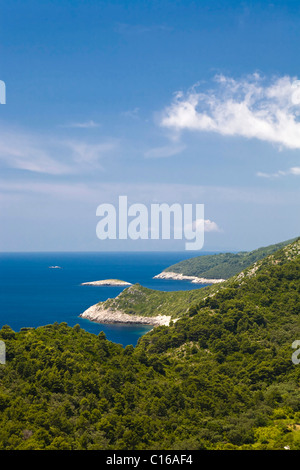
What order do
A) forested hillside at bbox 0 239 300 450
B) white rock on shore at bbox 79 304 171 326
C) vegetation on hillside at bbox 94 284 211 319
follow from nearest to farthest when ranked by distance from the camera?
forested hillside at bbox 0 239 300 450, vegetation on hillside at bbox 94 284 211 319, white rock on shore at bbox 79 304 171 326

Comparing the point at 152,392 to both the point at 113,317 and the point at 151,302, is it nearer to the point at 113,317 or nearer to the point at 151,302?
the point at 113,317

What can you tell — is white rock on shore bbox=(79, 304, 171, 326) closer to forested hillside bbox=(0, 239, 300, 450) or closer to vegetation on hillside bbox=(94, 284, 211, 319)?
vegetation on hillside bbox=(94, 284, 211, 319)

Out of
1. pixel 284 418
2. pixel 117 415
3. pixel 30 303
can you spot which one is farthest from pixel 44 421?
pixel 30 303

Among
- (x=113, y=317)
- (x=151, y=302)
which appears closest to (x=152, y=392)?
(x=113, y=317)

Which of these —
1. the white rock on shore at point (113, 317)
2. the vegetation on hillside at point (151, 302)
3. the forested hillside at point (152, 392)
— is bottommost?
the white rock on shore at point (113, 317)

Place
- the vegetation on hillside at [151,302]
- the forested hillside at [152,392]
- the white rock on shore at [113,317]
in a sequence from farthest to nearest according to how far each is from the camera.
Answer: the white rock on shore at [113,317], the vegetation on hillside at [151,302], the forested hillside at [152,392]

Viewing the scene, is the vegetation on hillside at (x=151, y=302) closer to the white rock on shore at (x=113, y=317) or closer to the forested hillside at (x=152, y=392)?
the white rock on shore at (x=113, y=317)

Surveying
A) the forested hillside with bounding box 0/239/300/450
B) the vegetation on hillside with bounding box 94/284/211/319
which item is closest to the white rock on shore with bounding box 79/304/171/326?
the vegetation on hillside with bounding box 94/284/211/319

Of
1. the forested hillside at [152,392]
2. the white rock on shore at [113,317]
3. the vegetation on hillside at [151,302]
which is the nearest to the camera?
the forested hillside at [152,392]

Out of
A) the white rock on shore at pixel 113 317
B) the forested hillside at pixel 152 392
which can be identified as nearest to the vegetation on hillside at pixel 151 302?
the white rock on shore at pixel 113 317
